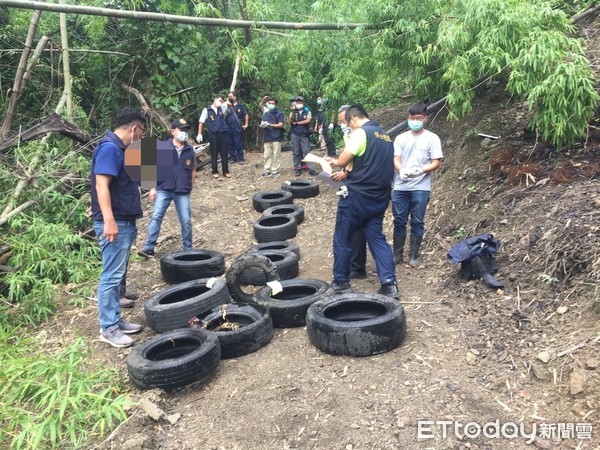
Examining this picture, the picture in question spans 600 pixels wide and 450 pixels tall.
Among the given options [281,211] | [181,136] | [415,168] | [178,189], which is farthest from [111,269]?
[281,211]

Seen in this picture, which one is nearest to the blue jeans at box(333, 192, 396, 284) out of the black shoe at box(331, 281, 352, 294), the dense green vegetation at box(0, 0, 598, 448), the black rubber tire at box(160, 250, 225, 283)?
the black shoe at box(331, 281, 352, 294)

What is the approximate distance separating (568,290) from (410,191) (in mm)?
2006

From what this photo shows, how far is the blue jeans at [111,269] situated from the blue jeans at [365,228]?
204 cm

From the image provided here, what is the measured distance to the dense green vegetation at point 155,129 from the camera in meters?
3.43

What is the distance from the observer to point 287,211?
8.22 m

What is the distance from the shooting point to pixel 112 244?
14.0 ft

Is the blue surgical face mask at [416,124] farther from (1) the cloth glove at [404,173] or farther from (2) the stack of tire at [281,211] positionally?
(2) the stack of tire at [281,211]

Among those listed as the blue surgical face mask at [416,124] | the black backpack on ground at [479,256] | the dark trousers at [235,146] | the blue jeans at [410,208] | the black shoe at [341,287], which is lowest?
the black shoe at [341,287]

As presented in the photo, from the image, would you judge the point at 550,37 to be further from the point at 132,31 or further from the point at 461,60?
the point at 132,31

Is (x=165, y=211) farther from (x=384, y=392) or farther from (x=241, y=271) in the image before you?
(x=384, y=392)

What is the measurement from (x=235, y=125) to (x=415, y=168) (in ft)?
26.0

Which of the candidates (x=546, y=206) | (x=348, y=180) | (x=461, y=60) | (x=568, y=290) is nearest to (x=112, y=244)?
(x=348, y=180)

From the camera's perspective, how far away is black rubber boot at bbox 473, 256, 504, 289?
441 centimetres

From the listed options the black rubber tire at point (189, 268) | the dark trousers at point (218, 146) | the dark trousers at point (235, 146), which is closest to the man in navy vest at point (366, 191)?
the black rubber tire at point (189, 268)
